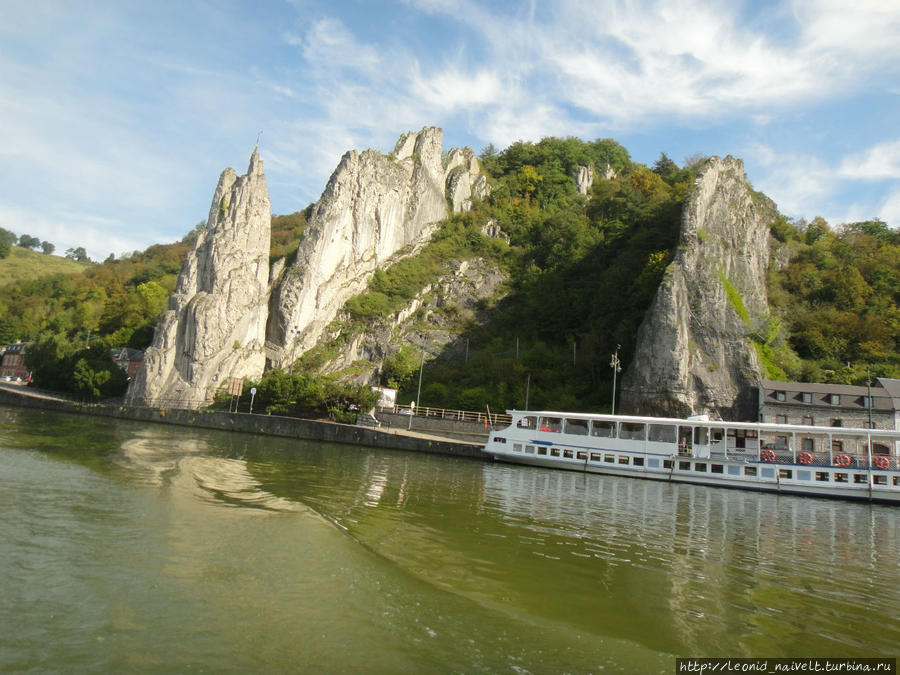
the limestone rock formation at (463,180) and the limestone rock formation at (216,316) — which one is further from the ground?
the limestone rock formation at (463,180)

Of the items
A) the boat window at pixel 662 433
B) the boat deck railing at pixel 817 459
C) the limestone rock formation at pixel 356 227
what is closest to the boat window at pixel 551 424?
the boat window at pixel 662 433

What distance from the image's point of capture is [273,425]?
1977 inches

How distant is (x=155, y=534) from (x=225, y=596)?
387 cm

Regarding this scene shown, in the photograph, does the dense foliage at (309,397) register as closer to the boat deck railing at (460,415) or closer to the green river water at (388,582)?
the boat deck railing at (460,415)

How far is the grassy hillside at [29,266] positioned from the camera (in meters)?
132

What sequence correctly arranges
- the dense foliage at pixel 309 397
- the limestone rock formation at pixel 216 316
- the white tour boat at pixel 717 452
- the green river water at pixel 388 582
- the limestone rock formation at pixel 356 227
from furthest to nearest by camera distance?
the limestone rock formation at pixel 356 227, the limestone rock formation at pixel 216 316, the dense foliage at pixel 309 397, the white tour boat at pixel 717 452, the green river water at pixel 388 582

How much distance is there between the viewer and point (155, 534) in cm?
1066

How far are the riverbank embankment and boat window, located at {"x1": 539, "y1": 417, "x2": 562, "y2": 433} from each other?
16.5 ft

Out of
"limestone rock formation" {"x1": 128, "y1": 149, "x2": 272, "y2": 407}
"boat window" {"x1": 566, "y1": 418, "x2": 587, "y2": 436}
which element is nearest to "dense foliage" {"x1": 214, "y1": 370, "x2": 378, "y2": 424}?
"limestone rock formation" {"x1": 128, "y1": 149, "x2": 272, "y2": 407}

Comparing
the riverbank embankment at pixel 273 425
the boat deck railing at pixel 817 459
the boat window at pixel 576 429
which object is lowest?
the riverbank embankment at pixel 273 425

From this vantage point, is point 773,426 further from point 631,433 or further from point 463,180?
point 463,180

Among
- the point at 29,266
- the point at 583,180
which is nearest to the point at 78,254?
the point at 29,266

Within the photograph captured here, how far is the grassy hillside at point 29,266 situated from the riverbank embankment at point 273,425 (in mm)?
90729

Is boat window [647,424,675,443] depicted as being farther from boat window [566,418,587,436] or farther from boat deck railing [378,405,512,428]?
boat deck railing [378,405,512,428]
